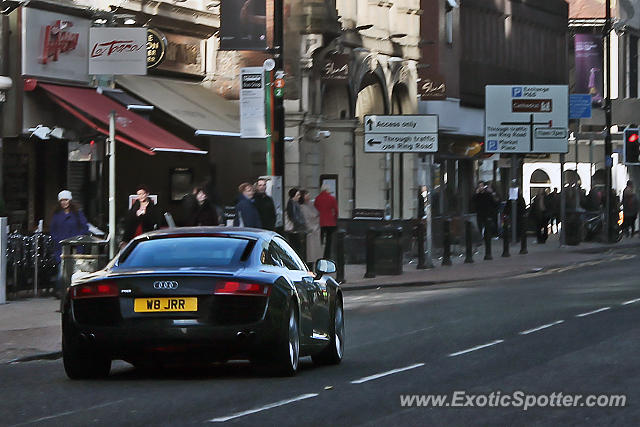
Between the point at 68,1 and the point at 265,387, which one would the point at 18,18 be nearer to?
the point at 68,1

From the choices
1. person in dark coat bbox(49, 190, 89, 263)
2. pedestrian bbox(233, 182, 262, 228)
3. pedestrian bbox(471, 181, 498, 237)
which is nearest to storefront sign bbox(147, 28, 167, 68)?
pedestrian bbox(233, 182, 262, 228)

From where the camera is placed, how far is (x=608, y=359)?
15.0 m

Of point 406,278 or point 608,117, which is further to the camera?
point 608,117

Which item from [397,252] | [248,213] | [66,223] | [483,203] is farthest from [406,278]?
[483,203]

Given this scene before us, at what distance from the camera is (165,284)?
12.9 meters

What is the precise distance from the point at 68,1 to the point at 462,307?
9.81m

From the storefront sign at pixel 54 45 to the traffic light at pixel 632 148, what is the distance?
23.6 metres

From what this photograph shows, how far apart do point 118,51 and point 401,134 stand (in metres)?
9.92

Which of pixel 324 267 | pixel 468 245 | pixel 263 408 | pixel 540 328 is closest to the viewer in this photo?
pixel 263 408

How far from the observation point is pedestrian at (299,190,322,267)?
3155cm

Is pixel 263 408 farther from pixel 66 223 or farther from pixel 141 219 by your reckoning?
pixel 66 223

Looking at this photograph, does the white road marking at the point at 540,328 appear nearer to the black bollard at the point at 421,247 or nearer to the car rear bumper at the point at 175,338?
the car rear bumper at the point at 175,338

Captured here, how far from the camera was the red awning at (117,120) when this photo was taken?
27219mm

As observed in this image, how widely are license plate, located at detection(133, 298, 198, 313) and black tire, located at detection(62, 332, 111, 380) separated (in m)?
0.58
